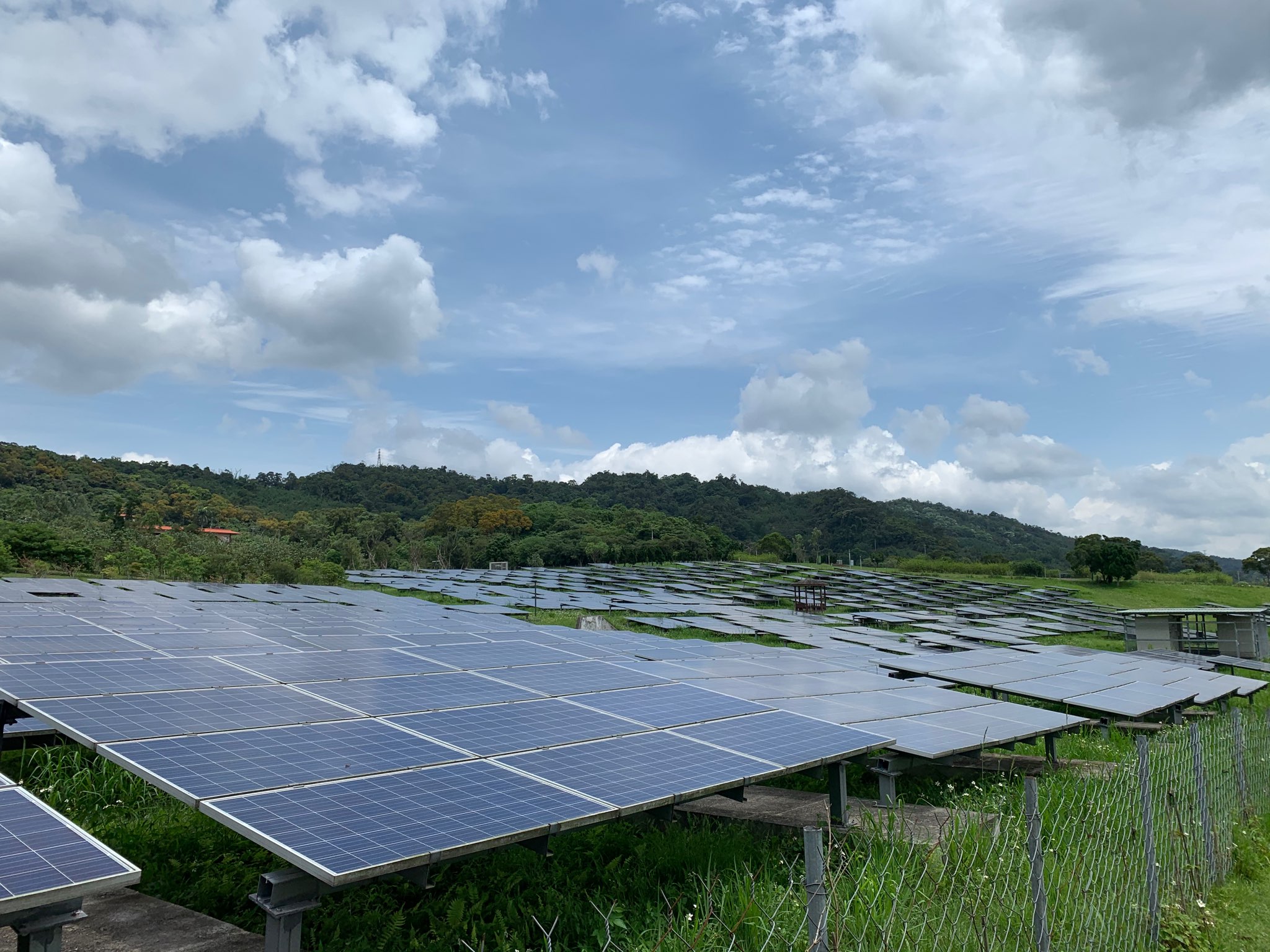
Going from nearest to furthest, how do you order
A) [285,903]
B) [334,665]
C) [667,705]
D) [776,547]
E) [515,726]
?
1. [285,903]
2. [515,726]
3. [667,705]
4. [334,665]
5. [776,547]

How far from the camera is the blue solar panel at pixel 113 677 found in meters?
7.70

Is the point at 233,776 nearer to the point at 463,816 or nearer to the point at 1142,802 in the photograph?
the point at 463,816

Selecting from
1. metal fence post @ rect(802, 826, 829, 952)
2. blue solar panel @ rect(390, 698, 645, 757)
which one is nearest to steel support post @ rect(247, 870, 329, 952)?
blue solar panel @ rect(390, 698, 645, 757)

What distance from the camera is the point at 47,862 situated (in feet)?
12.8

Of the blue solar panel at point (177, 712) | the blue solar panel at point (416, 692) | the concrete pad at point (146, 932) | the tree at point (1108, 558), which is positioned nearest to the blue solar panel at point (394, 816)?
the concrete pad at point (146, 932)

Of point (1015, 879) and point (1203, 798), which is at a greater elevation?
point (1203, 798)

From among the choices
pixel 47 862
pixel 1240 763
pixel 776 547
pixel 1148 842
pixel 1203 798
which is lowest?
pixel 1240 763

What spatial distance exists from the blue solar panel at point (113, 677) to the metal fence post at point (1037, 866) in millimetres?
7580

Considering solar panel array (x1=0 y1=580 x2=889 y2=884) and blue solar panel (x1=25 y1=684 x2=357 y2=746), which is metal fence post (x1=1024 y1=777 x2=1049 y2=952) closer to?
solar panel array (x1=0 y1=580 x2=889 y2=884)

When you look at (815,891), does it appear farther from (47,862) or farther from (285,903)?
(47,862)

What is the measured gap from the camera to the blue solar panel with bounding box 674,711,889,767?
25.0 feet

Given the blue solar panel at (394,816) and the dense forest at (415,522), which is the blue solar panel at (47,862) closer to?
the blue solar panel at (394,816)

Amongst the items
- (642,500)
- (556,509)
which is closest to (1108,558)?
(556,509)

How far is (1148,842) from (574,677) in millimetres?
6461
